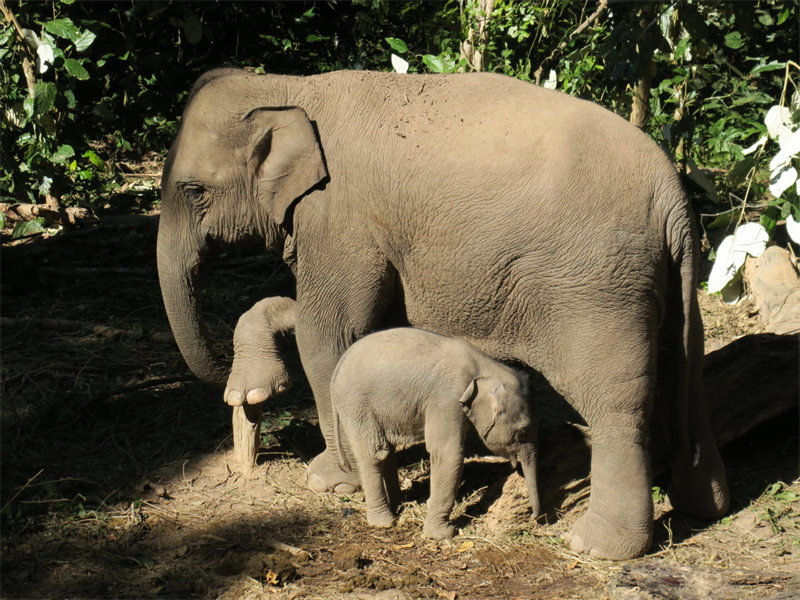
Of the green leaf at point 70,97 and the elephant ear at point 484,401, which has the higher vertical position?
the green leaf at point 70,97

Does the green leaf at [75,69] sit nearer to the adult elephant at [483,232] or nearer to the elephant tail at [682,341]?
the adult elephant at [483,232]

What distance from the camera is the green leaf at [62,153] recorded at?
26.6ft

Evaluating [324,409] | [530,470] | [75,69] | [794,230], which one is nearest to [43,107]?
[75,69]

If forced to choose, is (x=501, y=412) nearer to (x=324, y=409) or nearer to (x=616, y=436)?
(x=616, y=436)

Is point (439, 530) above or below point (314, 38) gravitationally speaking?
below

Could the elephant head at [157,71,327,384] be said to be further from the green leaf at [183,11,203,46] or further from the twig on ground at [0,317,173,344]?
the green leaf at [183,11,203,46]

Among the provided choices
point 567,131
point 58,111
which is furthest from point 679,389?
point 58,111

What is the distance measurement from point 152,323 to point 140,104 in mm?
2796

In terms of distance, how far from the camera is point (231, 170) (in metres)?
4.48

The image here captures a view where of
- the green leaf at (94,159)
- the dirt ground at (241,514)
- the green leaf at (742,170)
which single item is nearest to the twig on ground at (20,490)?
the dirt ground at (241,514)

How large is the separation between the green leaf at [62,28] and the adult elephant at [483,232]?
3174 millimetres

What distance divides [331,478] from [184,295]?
1.29 metres

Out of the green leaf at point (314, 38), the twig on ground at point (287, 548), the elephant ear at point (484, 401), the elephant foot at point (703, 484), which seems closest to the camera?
the elephant ear at point (484, 401)

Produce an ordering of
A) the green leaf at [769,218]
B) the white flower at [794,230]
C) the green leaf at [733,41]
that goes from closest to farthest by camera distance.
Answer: the white flower at [794,230]
the green leaf at [769,218]
the green leaf at [733,41]
